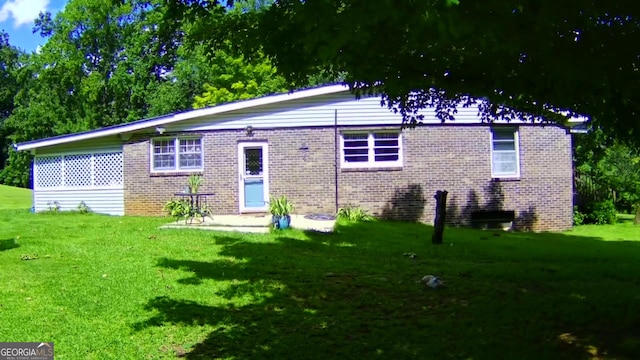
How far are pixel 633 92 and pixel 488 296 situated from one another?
327 centimetres

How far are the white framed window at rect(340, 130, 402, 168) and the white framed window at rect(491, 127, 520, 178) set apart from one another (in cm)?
305

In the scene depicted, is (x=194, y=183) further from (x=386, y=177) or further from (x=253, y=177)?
(x=386, y=177)

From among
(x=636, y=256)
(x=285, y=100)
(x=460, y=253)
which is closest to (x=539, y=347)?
(x=460, y=253)

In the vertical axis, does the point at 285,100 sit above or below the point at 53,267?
above

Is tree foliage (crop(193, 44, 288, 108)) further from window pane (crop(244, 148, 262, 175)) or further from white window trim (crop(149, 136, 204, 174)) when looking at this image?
window pane (crop(244, 148, 262, 175))

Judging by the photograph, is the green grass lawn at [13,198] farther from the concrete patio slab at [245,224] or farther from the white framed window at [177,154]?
the concrete patio slab at [245,224]

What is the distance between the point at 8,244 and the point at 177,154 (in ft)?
23.4

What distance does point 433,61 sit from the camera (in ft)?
15.7

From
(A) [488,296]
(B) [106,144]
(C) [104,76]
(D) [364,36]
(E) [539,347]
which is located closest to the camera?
(D) [364,36]

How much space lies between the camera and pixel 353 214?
1534 cm

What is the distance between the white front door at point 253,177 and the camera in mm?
15969

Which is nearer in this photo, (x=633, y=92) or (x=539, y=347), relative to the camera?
(x=633, y=92)

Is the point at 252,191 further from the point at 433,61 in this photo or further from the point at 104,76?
the point at 104,76

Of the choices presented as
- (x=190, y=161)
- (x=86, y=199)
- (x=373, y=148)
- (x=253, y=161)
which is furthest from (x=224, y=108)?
(x=86, y=199)
